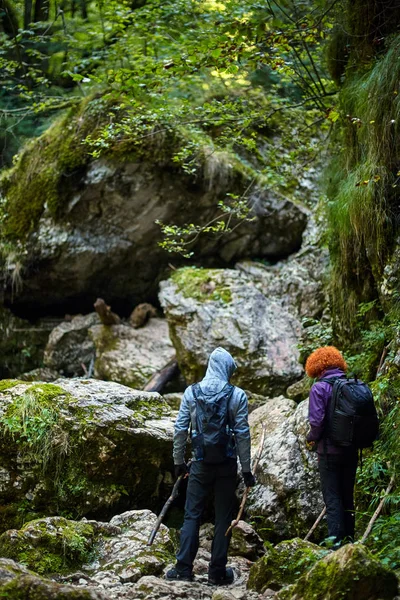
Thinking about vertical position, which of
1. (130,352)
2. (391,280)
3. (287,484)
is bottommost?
(130,352)

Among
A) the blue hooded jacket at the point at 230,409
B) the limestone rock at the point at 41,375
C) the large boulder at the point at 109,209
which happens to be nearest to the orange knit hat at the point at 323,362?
the blue hooded jacket at the point at 230,409

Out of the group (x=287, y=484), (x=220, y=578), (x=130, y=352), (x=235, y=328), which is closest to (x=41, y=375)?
(x=130, y=352)

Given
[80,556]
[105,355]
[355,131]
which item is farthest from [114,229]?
[80,556]

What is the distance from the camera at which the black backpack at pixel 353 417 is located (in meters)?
4.71

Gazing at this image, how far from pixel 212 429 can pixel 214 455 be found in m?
0.21

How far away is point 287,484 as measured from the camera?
6.14 meters

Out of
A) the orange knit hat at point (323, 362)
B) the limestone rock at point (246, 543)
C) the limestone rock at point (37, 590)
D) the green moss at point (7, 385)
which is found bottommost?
the limestone rock at point (246, 543)

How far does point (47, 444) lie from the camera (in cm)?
600

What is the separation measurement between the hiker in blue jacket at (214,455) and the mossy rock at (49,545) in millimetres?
A: 830

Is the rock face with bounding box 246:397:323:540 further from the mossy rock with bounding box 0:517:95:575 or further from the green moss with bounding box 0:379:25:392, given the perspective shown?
the green moss with bounding box 0:379:25:392

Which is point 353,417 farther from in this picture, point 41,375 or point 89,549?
point 41,375

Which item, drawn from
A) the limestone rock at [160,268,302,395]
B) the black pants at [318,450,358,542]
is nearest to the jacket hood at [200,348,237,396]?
the black pants at [318,450,358,542]

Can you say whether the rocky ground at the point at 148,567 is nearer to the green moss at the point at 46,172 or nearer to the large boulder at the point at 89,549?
the large boulder at the point at 89,549

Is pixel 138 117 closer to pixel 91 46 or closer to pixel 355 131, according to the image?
pixel 355 131
